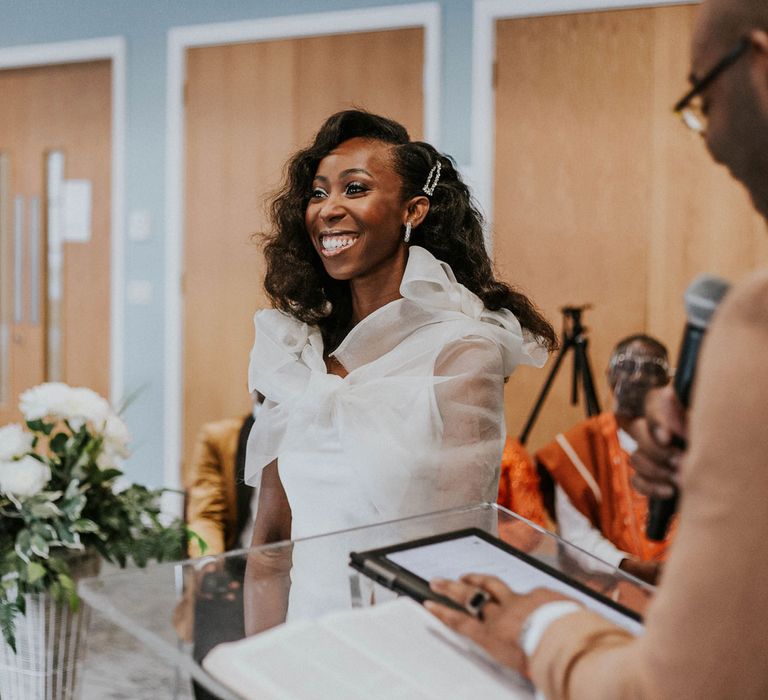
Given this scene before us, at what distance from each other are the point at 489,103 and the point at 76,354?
237 cm

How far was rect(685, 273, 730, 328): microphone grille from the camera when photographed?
2.07ft

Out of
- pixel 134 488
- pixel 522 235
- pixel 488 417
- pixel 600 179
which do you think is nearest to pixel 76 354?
pixel 522 235

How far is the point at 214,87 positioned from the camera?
4461 millimetres

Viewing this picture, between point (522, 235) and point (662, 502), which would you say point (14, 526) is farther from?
point (522, 235)

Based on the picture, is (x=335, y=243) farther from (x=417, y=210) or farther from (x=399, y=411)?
(x=399, y=411)

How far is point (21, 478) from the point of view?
155 centimetres

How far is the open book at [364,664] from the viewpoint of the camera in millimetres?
726

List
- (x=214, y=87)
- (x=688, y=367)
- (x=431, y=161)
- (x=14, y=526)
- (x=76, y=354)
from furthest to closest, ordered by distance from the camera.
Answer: (x=76, y=354) → (x=214, y=87) → (x=431, y=161) → (x=14, y=526) → (x=688, y=367)

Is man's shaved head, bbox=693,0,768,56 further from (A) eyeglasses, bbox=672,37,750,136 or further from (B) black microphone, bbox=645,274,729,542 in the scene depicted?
(B) black microphone, bbox=645,274,729,542

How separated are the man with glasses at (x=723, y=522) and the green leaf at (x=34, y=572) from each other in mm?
1071

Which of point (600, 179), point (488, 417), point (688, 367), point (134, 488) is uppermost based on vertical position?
point (600, 179)

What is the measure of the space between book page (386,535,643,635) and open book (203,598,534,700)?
0.06 metres

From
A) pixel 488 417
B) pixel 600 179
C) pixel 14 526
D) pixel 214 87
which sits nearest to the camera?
pixel 488 417

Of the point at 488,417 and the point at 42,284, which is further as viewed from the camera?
the point at 42,284
